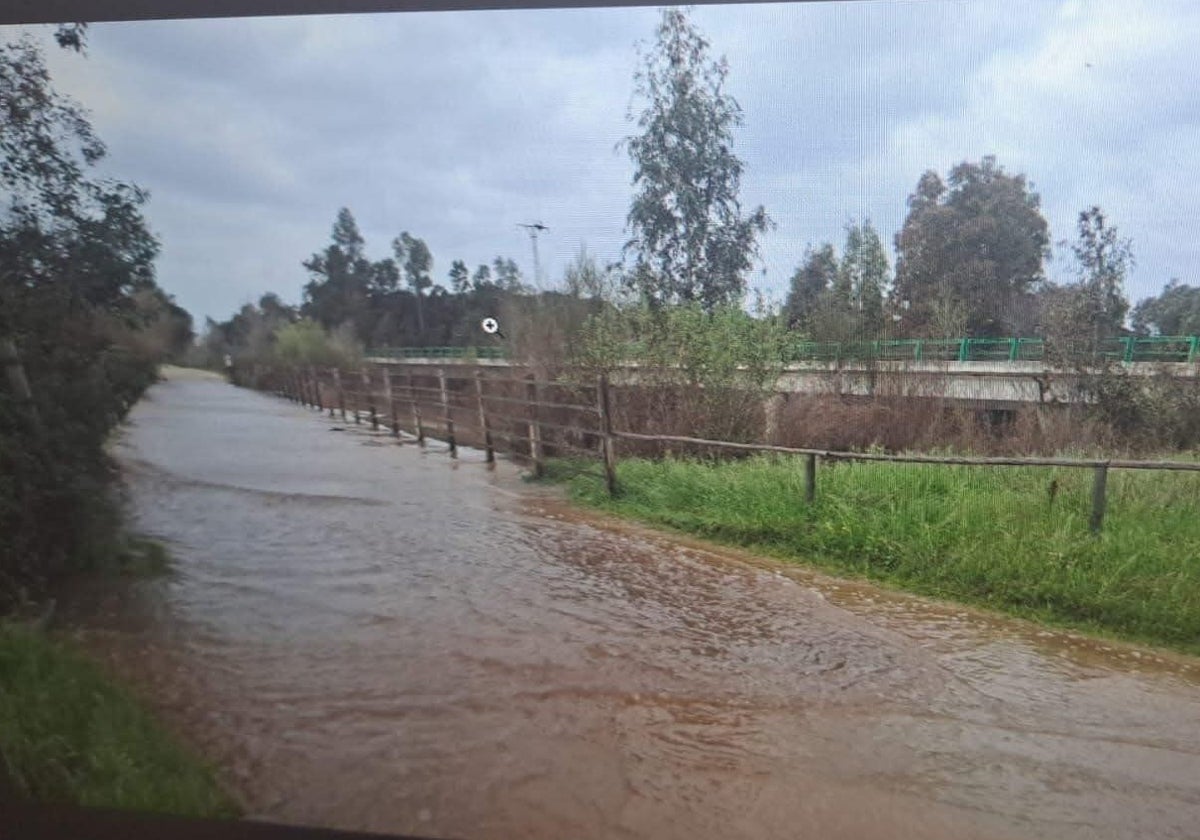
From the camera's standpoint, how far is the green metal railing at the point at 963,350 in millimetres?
1653

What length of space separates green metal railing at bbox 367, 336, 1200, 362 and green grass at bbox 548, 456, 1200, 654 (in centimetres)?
52

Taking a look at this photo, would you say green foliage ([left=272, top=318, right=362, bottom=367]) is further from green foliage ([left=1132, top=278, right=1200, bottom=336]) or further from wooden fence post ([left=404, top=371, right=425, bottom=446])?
green foliage ([left=1132, top=278, right=1200, bottom=336])

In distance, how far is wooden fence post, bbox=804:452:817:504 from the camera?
3.07 metres

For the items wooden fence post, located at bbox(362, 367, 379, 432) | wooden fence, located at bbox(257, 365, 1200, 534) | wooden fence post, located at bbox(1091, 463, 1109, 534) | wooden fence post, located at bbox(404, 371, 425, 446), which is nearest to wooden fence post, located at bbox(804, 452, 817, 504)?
wooden fence, located at bbox(257, 365, 1200, 534)

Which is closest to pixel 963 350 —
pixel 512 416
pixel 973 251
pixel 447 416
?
pixel 973 251

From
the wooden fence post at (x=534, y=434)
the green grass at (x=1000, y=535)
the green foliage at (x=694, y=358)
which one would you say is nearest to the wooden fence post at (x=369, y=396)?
the green foliage at (x=694, y=358)

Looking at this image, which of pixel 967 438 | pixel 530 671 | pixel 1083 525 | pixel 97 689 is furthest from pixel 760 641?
pixel 97 689

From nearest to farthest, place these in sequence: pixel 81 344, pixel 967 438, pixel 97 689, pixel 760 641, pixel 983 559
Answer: pixel 97 689
pixel 81 344
pixel 967 438
pixel 760 641
pixel 983 559

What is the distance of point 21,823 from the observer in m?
1.34

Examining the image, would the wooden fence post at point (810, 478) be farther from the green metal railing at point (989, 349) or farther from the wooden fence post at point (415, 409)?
the wooden fence post at point (415, 409)

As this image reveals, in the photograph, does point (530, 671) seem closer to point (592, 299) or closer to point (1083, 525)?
point (592, 299)

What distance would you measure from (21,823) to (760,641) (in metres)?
2.00

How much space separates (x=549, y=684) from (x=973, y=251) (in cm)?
175

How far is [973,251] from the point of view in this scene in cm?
182
